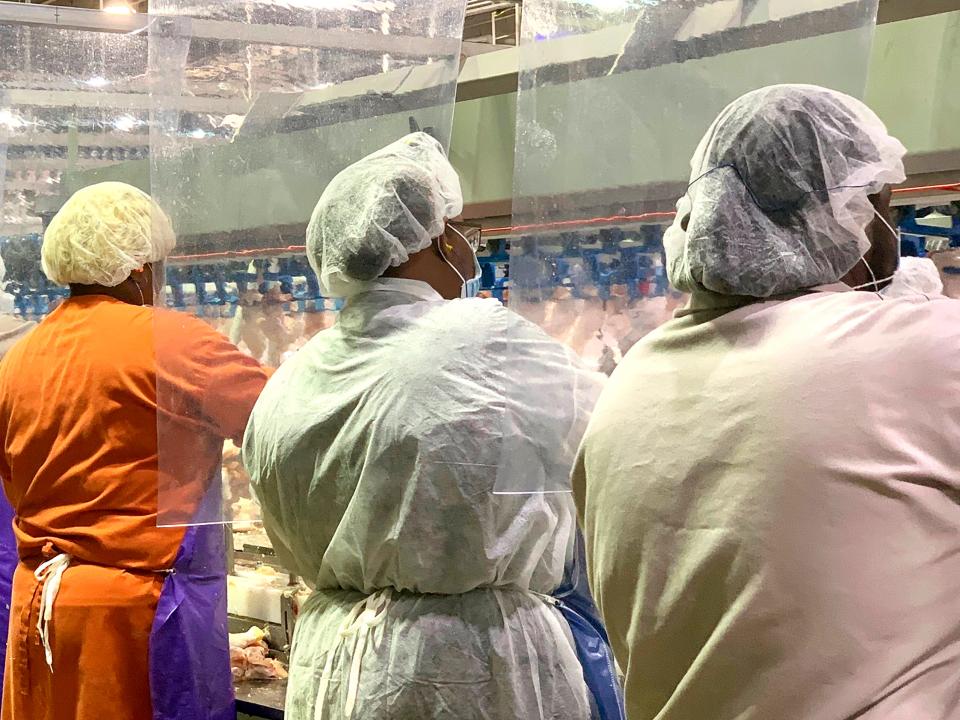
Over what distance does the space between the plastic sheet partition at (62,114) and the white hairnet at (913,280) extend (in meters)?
2.21

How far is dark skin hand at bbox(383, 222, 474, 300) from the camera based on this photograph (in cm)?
183

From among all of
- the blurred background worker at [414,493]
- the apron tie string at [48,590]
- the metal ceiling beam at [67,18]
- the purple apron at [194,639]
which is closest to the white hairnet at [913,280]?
the blurred background worker at [414,493]

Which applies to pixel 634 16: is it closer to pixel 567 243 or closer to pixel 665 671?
pixel 567 243

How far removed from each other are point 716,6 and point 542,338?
1.52 ft

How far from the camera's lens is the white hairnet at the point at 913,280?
121cm

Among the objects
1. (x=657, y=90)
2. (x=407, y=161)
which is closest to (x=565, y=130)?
(x=657, y=90)

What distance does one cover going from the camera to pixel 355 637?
1.75 m

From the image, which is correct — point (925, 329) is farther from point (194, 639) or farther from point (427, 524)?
point (194, 639)

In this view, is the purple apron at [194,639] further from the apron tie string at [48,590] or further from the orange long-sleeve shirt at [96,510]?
the apron tie string at [48,590]

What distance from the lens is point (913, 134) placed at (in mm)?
1882

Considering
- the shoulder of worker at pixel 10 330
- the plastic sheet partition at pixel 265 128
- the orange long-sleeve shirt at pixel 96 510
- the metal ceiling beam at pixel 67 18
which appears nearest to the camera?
the plastic sheet partition at pixel 265 128

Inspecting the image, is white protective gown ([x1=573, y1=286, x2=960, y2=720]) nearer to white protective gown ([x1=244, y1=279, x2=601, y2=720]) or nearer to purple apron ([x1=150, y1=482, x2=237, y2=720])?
white protective gown ([x1=244, y1=279, x2=601, y2=720])

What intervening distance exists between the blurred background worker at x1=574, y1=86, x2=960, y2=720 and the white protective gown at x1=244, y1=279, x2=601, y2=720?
14.3 inches

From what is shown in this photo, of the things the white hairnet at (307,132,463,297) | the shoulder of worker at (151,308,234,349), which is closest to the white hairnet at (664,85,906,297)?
the white hairnet at (307,132,463,297)
